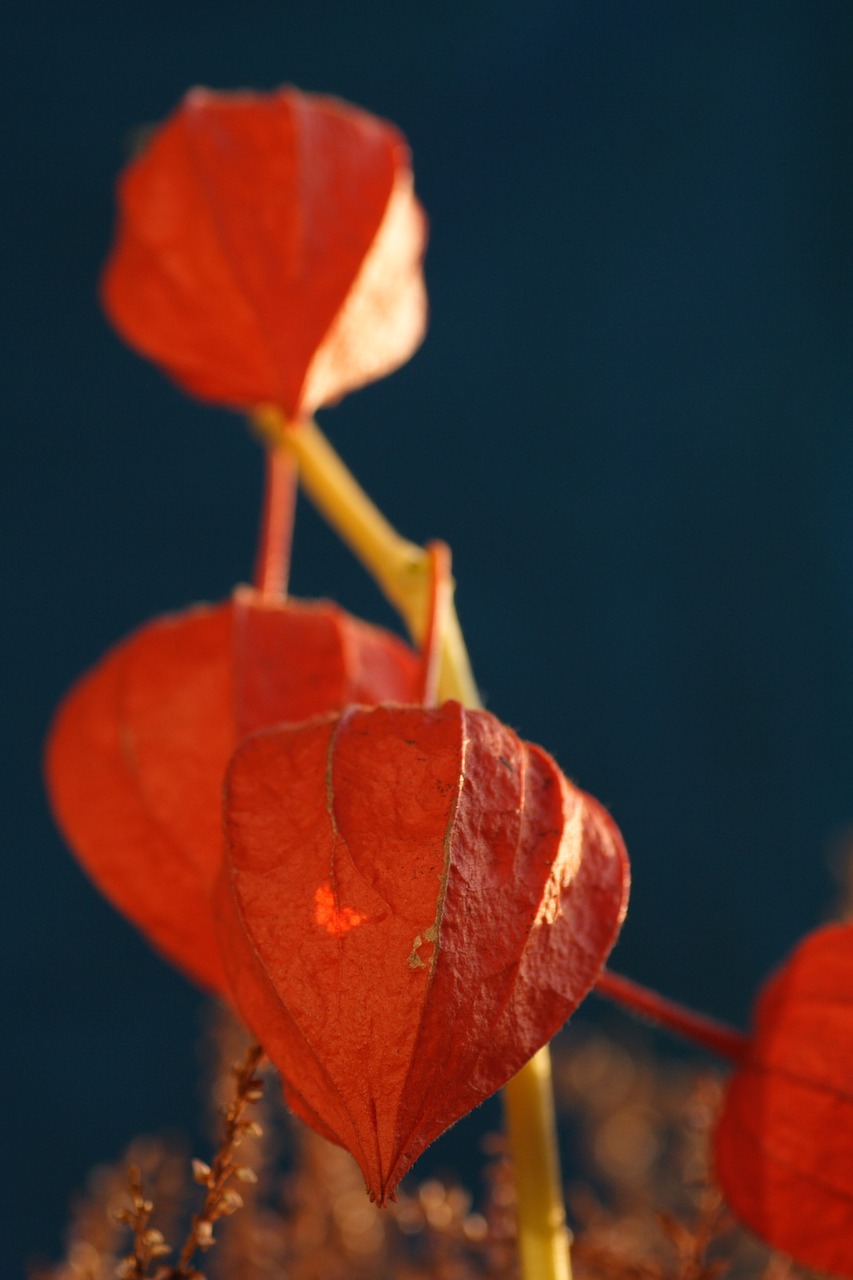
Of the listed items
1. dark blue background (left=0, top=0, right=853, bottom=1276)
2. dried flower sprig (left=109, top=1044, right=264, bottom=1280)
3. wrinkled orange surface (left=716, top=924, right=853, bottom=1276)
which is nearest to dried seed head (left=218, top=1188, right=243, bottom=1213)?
dried flower sprig (left=109, top=1044, right=264, bottom=1280)

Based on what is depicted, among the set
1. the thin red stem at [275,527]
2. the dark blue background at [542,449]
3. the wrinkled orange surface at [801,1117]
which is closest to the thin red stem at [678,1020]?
the wrinkled orange surface at [801,1117]

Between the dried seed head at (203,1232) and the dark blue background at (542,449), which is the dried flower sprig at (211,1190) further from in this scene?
the dark blue background at (542,449)

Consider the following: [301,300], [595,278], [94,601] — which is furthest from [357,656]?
[595,278]

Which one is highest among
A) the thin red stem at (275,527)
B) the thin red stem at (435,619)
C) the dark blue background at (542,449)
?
the thin red stem at (435,619)

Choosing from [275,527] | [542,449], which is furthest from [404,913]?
[542,449]

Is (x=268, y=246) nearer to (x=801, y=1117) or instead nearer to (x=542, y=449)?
(x=801, y=1117)

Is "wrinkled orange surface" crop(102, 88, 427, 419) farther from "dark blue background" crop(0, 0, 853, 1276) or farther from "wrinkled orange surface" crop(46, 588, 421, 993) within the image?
"dark blue background" crop(0, 0, 853, 1276)
